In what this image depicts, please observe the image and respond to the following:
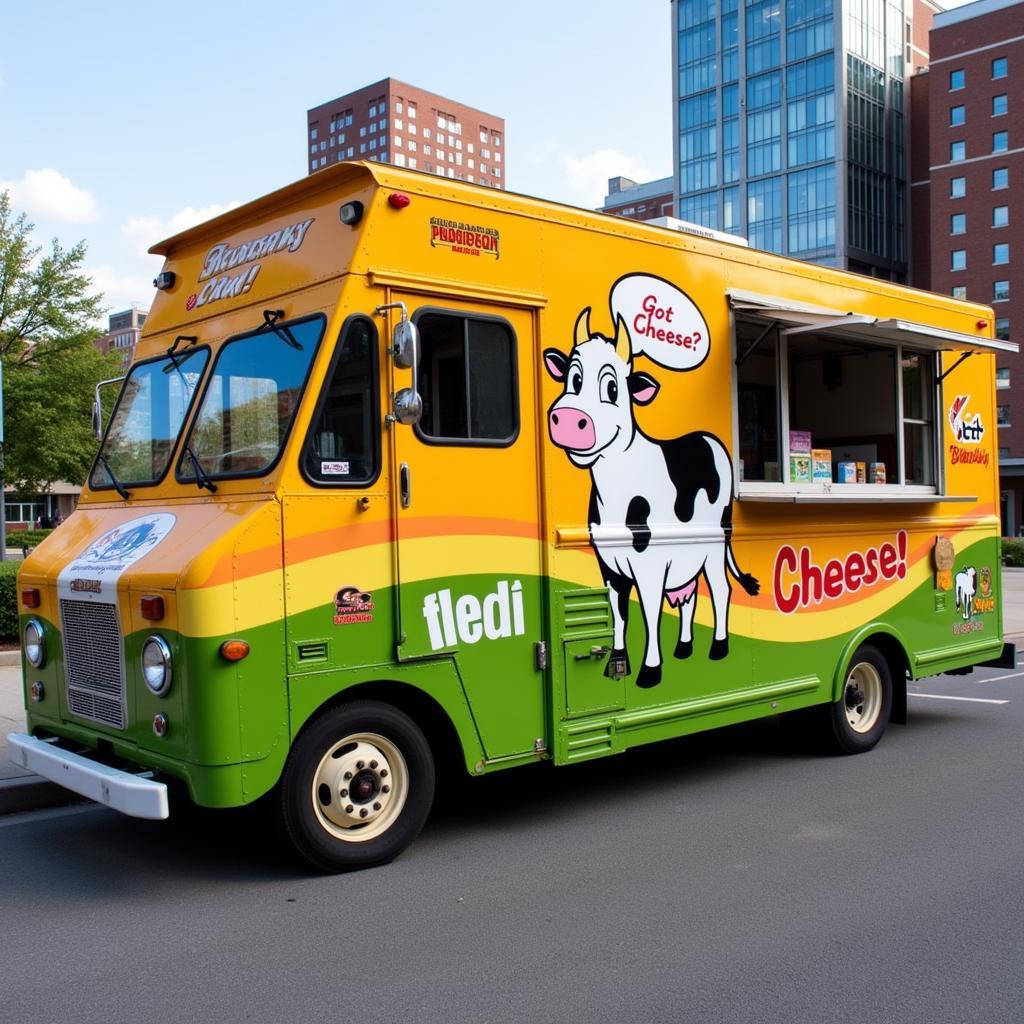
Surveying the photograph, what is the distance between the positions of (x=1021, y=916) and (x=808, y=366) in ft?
16.3

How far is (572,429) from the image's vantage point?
6.06 meters

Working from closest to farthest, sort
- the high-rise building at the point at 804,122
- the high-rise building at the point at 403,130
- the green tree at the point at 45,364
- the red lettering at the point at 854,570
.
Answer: the red lettering at the point at 854,570, the green tree at the point at 45,364, the high-rise building at the point at 804,122, the high-rise building at the point at 403,130

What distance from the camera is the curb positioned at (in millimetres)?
6496

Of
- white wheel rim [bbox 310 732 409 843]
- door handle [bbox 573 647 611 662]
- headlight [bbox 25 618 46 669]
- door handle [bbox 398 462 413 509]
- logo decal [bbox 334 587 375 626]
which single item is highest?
door handle [bbox 398 462 413 509]

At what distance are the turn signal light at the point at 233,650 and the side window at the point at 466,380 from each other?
4.50 ft

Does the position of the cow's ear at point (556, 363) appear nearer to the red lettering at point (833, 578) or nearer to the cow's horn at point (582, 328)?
the cow's horn at point (582, 328)

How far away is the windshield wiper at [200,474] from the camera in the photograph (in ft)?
17.4

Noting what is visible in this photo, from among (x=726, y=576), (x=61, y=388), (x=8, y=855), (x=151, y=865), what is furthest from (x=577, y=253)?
(x=61, y=388)

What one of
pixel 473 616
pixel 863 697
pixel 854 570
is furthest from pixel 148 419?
pixel 863 697

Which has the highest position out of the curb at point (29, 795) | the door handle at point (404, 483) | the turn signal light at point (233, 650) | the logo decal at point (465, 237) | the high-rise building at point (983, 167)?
the high-rise building at point (983, 167)

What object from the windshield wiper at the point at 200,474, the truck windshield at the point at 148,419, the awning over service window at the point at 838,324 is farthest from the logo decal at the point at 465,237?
the awning over service window at the point at 838,324

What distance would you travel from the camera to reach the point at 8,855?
5.71m

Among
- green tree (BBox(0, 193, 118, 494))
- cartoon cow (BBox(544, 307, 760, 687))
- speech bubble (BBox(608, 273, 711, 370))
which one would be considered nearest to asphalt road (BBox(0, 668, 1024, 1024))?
cartoon cow (BBox(544, 307, 760, 687))

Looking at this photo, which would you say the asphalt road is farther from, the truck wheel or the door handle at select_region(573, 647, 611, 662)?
the door handle at select_region(573, 647, 611, 662)
